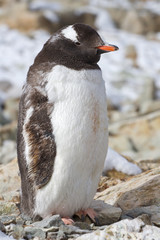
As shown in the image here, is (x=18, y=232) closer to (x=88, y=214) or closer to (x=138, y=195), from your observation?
(x=88, y=214)

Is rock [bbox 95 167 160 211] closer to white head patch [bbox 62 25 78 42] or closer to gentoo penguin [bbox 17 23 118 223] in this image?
gentoo penguin [bbox 17 23 118 223]

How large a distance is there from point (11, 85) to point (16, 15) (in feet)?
28.3

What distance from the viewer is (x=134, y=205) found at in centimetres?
443

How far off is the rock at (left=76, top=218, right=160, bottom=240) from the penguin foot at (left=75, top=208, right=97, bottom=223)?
71cm

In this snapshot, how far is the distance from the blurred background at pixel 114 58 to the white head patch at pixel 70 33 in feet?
10.4

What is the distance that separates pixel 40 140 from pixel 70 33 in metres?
0.91

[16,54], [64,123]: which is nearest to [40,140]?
[64,123]

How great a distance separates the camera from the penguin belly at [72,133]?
366cm

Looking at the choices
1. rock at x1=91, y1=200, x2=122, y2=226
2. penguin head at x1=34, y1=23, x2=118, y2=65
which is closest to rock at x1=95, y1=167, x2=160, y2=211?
rock at x1=91, y1=200, x2=122, y2=226

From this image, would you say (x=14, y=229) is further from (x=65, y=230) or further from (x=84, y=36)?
(x=84, y=36)

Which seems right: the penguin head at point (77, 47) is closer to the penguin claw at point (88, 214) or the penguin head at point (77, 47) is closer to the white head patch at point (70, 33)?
the white head patch at point (70, 33)

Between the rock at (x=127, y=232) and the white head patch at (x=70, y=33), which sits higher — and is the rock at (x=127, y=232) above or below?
below

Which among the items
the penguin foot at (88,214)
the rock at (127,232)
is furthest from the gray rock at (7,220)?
the rock at (127,232)

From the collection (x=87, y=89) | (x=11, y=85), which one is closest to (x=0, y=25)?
(x=11, y=85)
